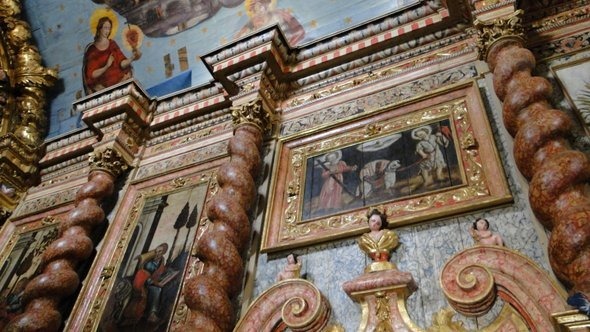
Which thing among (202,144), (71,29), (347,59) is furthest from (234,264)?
(71,29)

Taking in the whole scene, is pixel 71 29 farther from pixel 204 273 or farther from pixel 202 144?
pixel 204 273

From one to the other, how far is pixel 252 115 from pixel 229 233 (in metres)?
1.58

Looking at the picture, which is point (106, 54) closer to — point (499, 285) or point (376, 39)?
point (376, 39)

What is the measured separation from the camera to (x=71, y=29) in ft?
27.7

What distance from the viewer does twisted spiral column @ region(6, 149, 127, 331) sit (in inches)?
176

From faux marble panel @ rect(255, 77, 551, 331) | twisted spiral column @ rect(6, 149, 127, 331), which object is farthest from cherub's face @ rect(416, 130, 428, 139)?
twisted spiral column @ rect(6, 149, 127, 331)

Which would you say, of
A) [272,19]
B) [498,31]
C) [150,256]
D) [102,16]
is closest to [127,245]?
[150,256]

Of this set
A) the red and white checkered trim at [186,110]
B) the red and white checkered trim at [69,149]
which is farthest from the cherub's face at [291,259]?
the red and white checkered trim at [69,149]

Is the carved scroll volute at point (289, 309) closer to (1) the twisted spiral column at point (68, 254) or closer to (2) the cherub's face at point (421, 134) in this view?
(2) the cherub's face at point (421, 134)

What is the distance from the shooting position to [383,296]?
3.35 m

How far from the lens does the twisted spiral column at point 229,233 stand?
11.6 feet

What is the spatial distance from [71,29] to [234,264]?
666cm

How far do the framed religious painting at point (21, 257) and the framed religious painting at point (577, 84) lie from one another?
233 inches

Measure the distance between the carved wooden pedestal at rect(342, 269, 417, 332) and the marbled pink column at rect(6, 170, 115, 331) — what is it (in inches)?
120
